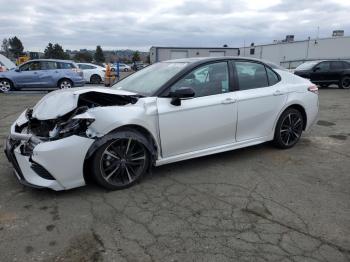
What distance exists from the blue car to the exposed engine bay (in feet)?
40.9

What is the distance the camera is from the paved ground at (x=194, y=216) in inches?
116

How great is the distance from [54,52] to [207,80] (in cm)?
7490

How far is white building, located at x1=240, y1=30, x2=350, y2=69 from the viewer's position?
33094mm

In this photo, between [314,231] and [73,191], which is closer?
[314,231]

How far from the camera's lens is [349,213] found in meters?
3.67

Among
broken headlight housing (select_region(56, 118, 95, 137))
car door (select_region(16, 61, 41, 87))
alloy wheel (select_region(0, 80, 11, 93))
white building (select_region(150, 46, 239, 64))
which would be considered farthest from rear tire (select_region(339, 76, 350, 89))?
broken headlight housing (select_region(56, 118, 95, 137))

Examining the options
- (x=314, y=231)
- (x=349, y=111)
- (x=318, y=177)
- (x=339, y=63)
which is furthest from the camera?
(x=339, y=63)

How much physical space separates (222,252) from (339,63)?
18.5 meters

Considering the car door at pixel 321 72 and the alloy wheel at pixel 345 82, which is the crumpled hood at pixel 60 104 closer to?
the car door at pixel 321 72

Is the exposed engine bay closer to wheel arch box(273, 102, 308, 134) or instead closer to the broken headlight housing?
the broken headlight housing

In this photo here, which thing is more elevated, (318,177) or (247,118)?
(247,118)

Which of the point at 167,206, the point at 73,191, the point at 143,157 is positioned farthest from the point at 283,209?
the point at 73,191

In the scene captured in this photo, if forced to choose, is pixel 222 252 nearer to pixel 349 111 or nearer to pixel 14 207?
pixel 14 207

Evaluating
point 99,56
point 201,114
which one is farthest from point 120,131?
point 99,56
